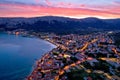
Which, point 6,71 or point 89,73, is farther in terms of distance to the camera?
point 6,71

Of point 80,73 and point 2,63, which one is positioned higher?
point 80,73

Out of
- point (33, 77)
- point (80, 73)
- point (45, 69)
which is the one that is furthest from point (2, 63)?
point (80, 73)

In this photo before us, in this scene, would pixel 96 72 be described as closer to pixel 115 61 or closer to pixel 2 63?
pixel 115 61

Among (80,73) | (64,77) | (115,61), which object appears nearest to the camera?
(64,77)

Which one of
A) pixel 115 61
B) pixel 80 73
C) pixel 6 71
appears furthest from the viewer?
pixel 115 61

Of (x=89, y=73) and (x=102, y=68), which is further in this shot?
(x=102, y=68)

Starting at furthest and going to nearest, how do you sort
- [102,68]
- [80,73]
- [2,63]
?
1. [2,63]
2. [102,68]
3. [80,73]

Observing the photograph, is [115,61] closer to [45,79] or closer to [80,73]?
[80,73]

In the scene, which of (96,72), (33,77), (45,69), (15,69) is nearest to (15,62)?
(15,69)

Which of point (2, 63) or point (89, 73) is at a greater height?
point (89, 73)
